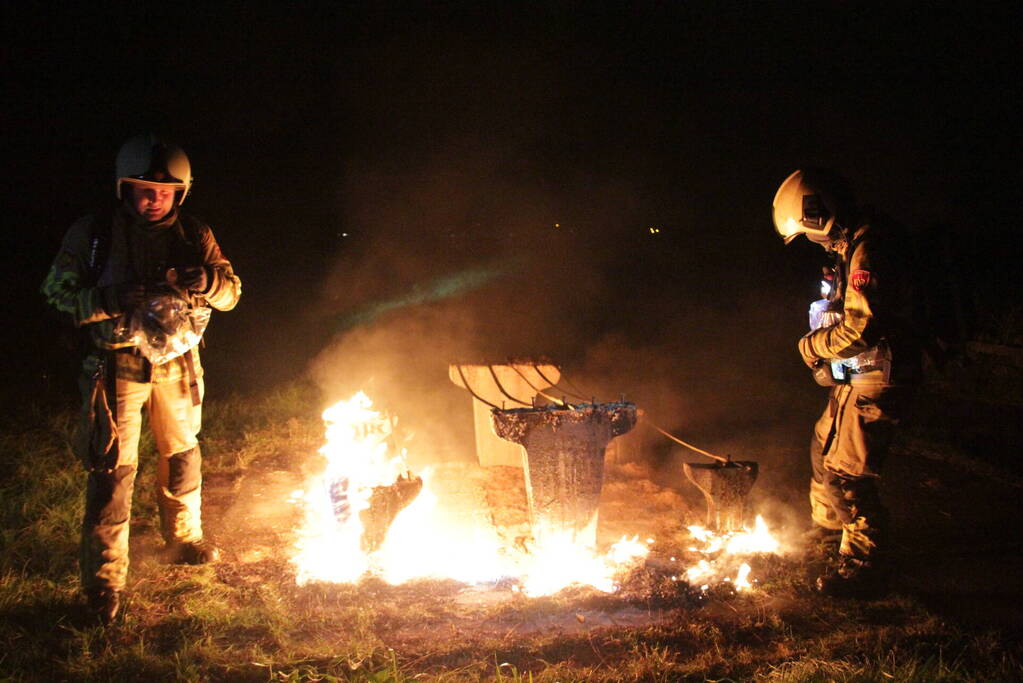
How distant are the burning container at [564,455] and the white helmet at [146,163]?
8.90 ft

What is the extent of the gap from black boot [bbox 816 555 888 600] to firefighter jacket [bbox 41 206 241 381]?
460 cm

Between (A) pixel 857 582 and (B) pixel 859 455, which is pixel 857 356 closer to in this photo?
(B) pixel 859 455

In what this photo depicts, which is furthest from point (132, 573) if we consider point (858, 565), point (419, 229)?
point (419, 229)

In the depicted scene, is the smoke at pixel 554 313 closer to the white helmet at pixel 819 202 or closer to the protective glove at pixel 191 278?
the white helmet at pixel 819 202

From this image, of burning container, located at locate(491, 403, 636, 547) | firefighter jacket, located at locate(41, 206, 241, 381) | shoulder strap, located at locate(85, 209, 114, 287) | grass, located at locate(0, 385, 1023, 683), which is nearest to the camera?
grass, located at locate(0, 385, 1023, 683)

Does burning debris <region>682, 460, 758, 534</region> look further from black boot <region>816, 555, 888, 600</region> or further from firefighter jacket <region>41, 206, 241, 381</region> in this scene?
firefighter jacket <region>41, 206, 241, 381</region>

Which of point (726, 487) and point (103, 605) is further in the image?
point (726, 487)

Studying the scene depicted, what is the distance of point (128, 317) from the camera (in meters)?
3.94

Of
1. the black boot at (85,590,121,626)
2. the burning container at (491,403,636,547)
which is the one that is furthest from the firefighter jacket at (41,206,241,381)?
the burning container at (491,403,636,547)

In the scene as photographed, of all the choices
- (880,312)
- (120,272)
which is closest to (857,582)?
(880,312)

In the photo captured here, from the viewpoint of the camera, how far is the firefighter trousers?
161 inches

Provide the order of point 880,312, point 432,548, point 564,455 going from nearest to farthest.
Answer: point 880,312 < point 564,455 < point 432,548

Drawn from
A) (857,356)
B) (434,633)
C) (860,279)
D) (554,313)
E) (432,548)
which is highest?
(554,313)

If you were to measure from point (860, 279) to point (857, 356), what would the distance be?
20.4 inches
